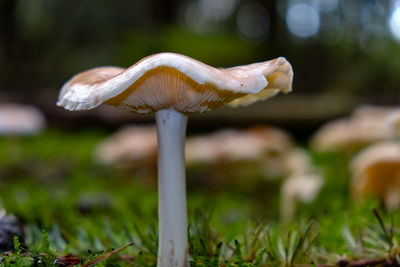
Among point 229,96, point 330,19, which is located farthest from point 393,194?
point 330,19

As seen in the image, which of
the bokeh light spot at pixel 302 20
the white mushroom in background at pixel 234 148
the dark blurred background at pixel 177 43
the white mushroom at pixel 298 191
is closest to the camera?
the white mushroom at pixel 298 191

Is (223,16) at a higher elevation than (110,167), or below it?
higher

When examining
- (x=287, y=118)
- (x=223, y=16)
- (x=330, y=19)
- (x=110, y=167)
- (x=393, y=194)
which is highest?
(x=223, y=16)

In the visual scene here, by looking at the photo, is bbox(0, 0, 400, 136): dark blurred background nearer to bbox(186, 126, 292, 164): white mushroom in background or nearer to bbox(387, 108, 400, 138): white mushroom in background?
bbox(186, 126, 292, 164): white mushroom in background

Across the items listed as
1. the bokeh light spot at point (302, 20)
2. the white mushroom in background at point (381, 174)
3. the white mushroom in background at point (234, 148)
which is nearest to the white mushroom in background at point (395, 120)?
the white mushroom in background at point (381, 174)

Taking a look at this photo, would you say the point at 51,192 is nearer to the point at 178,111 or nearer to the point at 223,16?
the point at 178,111

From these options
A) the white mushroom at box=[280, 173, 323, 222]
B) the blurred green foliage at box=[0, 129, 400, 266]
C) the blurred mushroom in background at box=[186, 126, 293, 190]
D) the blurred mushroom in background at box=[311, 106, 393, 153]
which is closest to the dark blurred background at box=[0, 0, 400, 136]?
the blurred green foliage at box=[0, 129, 400, 266]

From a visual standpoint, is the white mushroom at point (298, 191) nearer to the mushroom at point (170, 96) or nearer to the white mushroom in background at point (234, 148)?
the white mushroom in background at point (234, 148)

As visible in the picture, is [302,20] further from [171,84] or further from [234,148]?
[171,84]
